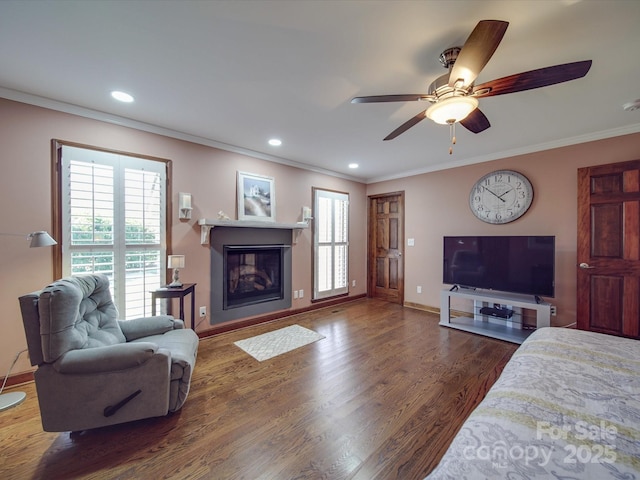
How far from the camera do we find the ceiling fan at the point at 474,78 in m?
1.30

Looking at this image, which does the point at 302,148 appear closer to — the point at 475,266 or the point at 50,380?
the point at 475,266

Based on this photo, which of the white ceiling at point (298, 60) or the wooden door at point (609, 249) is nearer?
the white ceiling at point (298, 60)

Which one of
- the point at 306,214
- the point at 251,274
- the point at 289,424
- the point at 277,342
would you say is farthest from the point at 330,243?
the point at 289,424

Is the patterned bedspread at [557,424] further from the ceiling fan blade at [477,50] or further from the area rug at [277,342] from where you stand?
the area rug at [277,342]

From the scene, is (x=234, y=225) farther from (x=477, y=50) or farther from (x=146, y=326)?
(x=477, y=50)

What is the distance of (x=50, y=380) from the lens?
1.57 metres

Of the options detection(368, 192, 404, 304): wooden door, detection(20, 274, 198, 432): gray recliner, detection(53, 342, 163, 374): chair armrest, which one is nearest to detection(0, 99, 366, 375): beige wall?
detection(20, 274, 198, 432): gray recliner

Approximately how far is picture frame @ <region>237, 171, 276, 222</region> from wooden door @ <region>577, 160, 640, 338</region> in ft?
12.8

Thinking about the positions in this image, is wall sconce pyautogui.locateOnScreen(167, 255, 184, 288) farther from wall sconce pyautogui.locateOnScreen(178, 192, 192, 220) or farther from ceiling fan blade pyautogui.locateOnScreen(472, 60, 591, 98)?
ceiling fan blade pyautogui.locateOnScreen(472, 60, 591, 98)

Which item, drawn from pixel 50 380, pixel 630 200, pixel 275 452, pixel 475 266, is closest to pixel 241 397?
pixel 275 452

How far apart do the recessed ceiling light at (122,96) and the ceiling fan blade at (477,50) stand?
2.63 m

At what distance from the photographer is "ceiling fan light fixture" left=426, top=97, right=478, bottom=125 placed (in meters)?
1.65

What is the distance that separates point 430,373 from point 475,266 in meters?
1.92

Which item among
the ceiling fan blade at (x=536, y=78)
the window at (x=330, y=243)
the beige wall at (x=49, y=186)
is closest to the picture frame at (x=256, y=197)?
the beige wall at (x=49, y=186)
